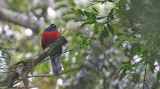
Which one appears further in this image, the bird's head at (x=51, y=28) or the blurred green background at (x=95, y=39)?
the bird's head at (x=51, y=28)

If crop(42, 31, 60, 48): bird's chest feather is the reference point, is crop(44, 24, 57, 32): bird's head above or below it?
above

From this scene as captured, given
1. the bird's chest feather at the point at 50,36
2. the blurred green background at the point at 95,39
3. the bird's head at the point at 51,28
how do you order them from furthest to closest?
the bird's head at the point at 51,28 < the bird's chest feather at the point at 50,36 < the blurred green background at the point at 95,39

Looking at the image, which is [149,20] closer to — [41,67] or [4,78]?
[4,78]

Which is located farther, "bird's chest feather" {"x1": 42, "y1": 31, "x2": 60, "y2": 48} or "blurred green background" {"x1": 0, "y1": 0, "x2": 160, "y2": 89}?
"bird's chest feather" {"x1": 42, "y1": 31, "x2": 60, "y2": 48}

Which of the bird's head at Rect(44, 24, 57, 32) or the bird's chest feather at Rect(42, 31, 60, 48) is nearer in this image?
the bird's chest feather at Rect(42, 31, 60, 48)

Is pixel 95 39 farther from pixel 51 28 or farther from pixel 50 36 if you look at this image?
pixel 51 28

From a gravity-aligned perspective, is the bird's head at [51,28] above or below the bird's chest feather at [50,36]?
above

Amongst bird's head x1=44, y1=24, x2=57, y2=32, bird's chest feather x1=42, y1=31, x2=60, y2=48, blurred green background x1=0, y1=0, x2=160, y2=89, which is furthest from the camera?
bird's head x1=44, y1=24, x2=57, y2=32

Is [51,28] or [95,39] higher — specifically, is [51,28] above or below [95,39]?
below

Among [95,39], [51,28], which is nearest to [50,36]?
[51,28]

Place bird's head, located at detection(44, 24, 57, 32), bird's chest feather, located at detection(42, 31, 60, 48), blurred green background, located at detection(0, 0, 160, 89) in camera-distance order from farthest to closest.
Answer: bird's head, located at detection(44, 24, 57, 32)
bird's chest feather, located at detection(42, 31, 60, 48)
blurred green background, located at detection(0, 0, 160, 89)

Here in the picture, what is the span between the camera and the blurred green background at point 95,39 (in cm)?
213

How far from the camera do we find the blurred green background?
83.7 inches

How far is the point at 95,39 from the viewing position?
9.23 feet
